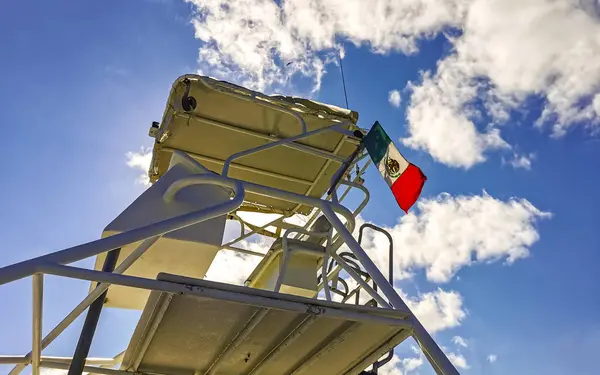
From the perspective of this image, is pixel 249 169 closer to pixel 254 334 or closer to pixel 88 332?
pixel 254 334

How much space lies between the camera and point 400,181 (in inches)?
280

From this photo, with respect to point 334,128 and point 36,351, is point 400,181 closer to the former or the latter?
point 334,128

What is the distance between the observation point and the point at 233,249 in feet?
28.8

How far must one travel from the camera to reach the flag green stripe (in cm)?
739

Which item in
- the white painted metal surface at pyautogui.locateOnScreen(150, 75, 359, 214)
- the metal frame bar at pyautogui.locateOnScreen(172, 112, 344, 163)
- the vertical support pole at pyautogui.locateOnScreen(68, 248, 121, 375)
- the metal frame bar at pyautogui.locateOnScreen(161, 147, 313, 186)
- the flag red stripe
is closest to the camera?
the vertical support pole at pyautogui.locateOnScreen(68, 248, 121, 375)

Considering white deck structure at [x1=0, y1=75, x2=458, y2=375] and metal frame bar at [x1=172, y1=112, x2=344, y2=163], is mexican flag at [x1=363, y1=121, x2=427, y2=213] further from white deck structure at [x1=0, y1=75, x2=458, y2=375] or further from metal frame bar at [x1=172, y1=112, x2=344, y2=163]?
metal frame bar at [x1=172, y1=112, x2=344, y2=163]

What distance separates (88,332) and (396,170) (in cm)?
407

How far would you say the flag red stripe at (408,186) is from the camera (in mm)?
6934

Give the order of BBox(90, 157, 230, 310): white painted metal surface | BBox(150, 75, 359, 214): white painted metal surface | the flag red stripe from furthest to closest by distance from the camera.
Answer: BBox(150, 75, 359, 214): white painted metal surface → the flag red stripe → BBox(90, 157, 230, 310): white painted metal surface

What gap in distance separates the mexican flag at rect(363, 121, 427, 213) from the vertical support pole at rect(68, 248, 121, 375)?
11.4 ft

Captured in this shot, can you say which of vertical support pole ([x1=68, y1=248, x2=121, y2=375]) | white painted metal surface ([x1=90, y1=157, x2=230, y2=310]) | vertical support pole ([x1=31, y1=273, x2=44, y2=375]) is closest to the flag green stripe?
white painted metal surface ([x1=90, y1=157, x2=230, y2=310])

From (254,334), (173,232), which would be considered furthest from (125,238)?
(254,334)

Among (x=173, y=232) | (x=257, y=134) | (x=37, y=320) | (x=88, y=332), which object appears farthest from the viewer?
(x=257, y=134)

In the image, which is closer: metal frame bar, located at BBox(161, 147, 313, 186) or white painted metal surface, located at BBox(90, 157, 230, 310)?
white painted metal surface, located at BBox(90, 157, 230, 310)
